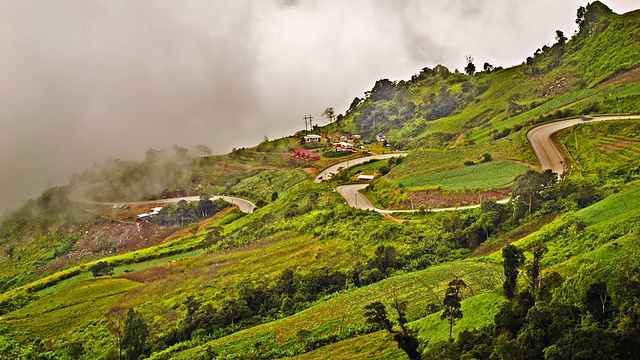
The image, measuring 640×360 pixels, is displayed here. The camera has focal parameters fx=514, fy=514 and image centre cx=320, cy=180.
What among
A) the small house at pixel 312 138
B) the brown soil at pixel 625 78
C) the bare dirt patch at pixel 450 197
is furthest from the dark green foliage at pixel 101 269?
the brown soil at pixel 625 78

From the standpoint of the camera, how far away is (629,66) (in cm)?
8919

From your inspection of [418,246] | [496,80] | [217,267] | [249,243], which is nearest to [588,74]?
[496,80]

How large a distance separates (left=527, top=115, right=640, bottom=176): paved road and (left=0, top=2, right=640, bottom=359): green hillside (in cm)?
146

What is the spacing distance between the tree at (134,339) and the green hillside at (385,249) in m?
0.13

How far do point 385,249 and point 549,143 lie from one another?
33.6m

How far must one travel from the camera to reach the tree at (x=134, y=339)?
46906 millimetres

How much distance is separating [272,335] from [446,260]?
18.4m

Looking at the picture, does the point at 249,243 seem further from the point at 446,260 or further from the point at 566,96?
the point at 566,96

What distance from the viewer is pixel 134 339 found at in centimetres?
4744

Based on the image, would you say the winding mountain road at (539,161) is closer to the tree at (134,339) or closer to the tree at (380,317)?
the tree at (380,317)

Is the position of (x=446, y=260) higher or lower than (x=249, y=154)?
lower

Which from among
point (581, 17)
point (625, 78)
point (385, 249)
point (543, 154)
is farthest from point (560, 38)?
point (385, 249)

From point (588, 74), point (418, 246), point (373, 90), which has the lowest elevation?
point (418, 246)

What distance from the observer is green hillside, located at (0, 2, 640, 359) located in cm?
2908
